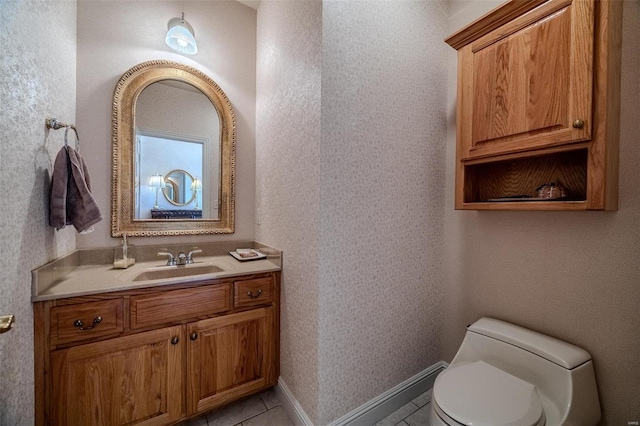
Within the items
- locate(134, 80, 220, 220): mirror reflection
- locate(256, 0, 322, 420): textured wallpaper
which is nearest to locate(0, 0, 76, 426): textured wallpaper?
locate(134, 80, 220, 220): mirror reflection

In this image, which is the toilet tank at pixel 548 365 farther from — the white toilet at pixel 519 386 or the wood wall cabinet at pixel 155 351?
the wood wall cabinet at pixel 155 351

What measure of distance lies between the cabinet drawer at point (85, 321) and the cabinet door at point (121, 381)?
5 centimetres

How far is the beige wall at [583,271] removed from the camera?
41.5 inches

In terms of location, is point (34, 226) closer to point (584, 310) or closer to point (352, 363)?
point (352, 363)

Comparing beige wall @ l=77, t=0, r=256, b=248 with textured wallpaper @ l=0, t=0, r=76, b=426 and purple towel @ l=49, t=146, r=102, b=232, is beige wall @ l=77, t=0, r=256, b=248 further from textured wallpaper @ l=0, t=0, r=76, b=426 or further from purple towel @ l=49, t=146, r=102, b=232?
purple towel @ l=49, t=146, r=102, b=232

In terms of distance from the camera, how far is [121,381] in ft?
4.07

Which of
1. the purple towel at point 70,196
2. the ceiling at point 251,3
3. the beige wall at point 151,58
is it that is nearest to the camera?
the purple towel at point 70,196

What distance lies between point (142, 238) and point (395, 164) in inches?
69.5

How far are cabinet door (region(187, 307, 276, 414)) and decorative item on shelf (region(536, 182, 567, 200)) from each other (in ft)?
5.27

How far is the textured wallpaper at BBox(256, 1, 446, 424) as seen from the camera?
1.27 m

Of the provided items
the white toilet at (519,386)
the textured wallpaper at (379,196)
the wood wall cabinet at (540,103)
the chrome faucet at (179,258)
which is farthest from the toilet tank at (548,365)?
the chrome faucet at (179,258)

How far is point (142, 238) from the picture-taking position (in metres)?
1.77

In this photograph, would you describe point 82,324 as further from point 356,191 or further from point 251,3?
point 251,3

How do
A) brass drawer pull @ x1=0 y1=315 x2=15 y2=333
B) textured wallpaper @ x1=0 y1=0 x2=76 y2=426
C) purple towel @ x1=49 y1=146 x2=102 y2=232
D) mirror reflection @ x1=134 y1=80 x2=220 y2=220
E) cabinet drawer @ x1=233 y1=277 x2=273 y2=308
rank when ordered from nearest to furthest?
brass drawer pull @ x1=0 y1=315 x2=15 y2=333, textured wallpaper @ x1=0 y1=0 x2=76 y2=426, purple towel @ x1=49 y1=146 x2=102 y2=232, cabinet drawer @ x1=233 y1=277 x2=273 y2=308, mirror reflection @ x1=134 y1=80 x2=220 y2=220
